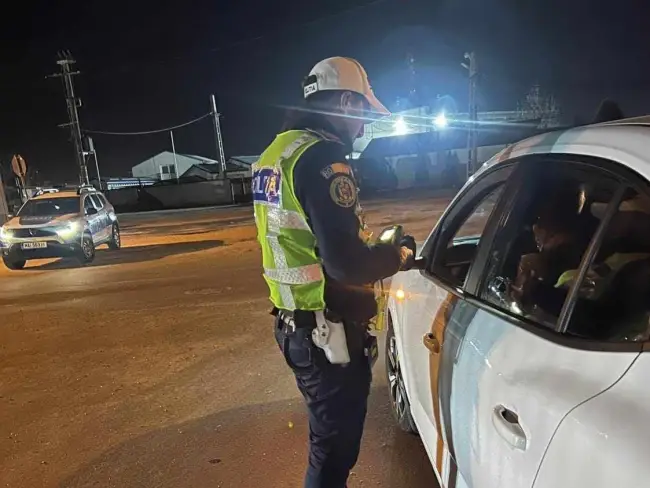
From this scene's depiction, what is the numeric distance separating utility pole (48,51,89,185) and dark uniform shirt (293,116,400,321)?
32.6 m

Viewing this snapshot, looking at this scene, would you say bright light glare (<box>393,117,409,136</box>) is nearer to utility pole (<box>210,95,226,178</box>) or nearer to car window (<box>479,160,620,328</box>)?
utility pole (<box>210,95,226,178</box>)

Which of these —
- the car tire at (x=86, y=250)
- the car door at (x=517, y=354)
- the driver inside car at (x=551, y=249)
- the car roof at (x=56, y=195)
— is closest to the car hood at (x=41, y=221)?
the car tire at (x=86, y=250)

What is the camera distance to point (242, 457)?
10.3 feet

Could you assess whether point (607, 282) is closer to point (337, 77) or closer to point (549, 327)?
point (549, 327)

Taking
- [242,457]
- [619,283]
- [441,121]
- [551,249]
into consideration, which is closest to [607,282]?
[619,283]

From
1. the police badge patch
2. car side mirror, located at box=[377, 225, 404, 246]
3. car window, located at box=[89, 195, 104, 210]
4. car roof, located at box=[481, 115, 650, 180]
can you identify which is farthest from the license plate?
car roof, located at box=[481, 115, 650, 180]

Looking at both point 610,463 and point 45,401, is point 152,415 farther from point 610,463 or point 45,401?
point 610,463

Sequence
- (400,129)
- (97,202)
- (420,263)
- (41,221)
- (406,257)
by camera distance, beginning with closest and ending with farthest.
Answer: (406,257) → (420,263) → (41,221) → (97,202) → (400,129)

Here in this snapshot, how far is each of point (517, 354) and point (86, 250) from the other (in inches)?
434

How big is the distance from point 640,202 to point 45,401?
422 centimetres

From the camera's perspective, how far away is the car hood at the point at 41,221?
36.0ft

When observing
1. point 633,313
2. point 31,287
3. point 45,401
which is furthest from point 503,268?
point 31,287

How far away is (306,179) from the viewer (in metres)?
1.83

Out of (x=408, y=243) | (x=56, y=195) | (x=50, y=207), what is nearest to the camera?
(x=408, y=243)
